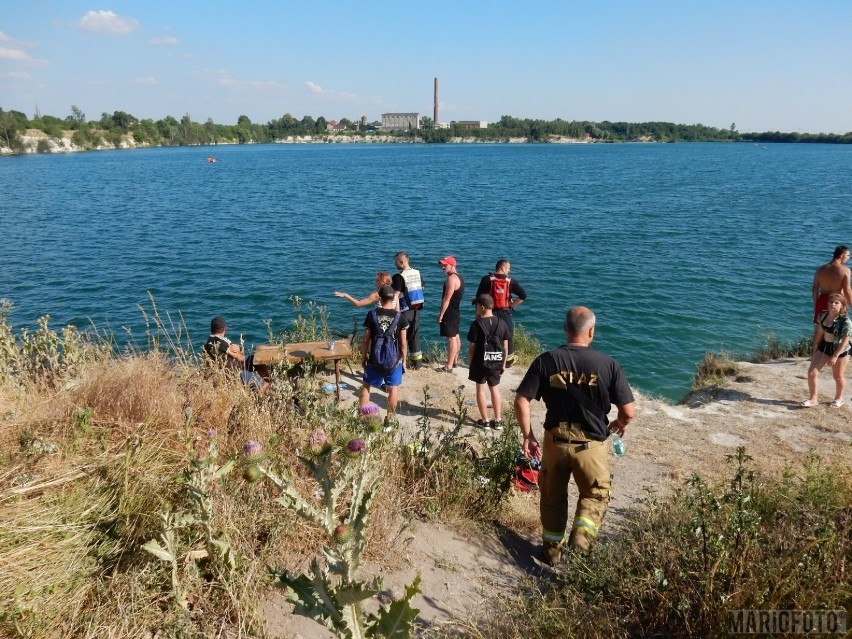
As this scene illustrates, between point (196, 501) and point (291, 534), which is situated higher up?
point (196, 501)

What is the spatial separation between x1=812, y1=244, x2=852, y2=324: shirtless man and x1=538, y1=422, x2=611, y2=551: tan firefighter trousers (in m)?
5.34

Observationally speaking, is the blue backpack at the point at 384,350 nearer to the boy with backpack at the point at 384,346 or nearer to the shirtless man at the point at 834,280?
the boy with backpack at the point at 384,346

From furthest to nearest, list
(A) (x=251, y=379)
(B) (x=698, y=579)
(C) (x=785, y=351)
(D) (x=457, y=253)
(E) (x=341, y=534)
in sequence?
(D) (x=457, y=253), (C) (x=785, y=351), (A) (x=251, y=379), (B) (x=698, y=579), (E) (x=341, y=534)

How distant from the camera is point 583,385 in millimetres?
4453

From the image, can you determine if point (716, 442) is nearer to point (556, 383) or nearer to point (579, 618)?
point (556, 383)

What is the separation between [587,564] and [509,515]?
122 cm

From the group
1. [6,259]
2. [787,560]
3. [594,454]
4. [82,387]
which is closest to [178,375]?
[82,387]

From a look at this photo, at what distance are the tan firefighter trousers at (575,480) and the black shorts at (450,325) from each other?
16.2ft

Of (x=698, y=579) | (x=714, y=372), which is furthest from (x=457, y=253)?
(x=698, y=579)

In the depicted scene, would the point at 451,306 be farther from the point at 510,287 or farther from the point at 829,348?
the point at 829,348

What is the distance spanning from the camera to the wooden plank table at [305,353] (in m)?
7.36

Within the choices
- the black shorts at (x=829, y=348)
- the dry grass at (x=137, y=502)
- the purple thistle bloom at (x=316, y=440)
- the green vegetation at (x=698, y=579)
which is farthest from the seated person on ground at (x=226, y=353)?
the black shorts at (x=829, y=348)

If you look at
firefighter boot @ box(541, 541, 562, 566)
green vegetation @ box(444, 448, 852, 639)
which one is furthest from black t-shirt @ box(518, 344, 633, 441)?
firefighter boot @ box(541, 541, 562, 566)

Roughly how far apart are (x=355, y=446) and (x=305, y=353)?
5.12 m
